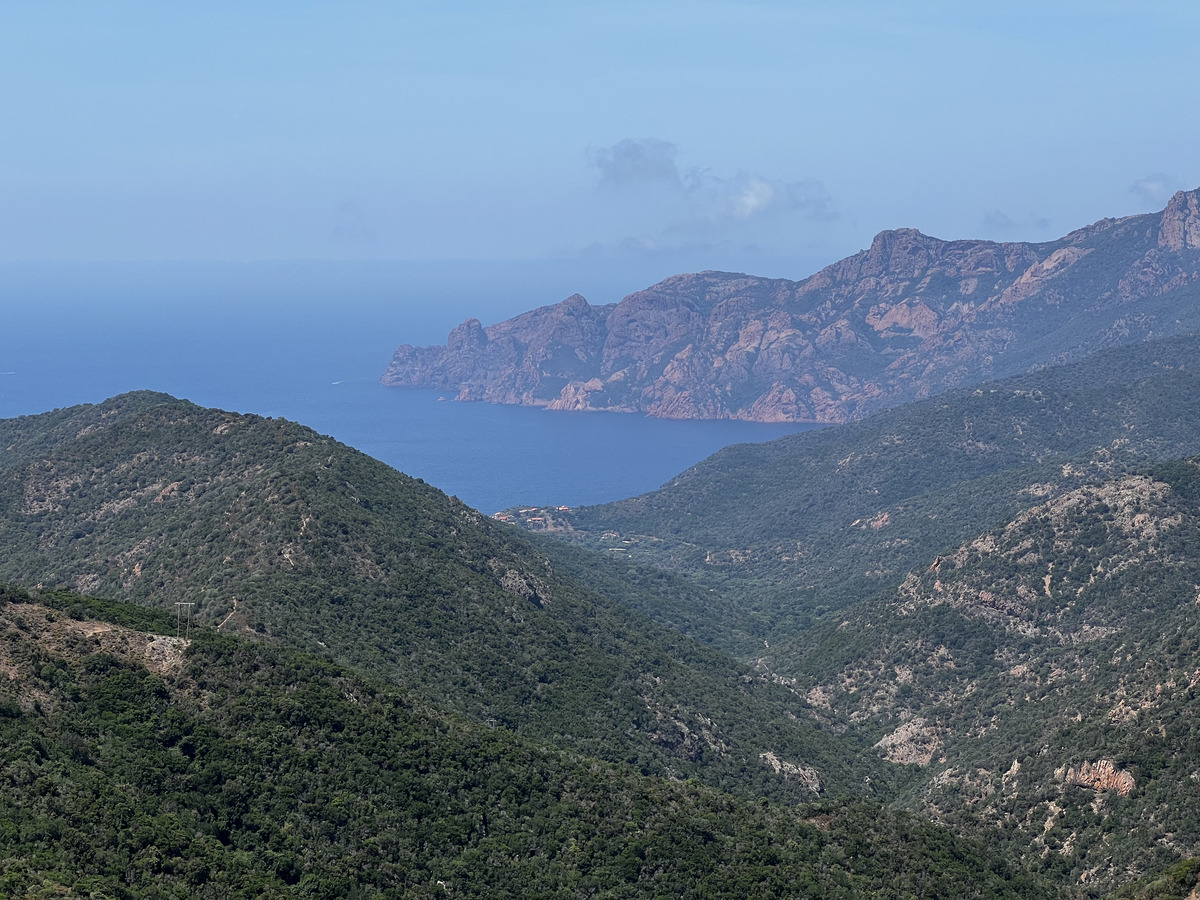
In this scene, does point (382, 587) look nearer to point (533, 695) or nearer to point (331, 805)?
point (533, 695)

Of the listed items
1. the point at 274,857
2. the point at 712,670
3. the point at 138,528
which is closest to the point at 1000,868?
the point at 274,857

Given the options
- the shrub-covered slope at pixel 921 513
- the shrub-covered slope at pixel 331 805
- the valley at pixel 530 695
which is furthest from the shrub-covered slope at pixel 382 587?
the shrub-covered slope at pixel 921 513

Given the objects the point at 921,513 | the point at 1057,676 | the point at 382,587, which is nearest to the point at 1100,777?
the point at 1057,676

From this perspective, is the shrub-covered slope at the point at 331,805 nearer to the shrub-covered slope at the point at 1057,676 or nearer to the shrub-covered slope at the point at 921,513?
the shrub-covered slope at the point at 1057,676

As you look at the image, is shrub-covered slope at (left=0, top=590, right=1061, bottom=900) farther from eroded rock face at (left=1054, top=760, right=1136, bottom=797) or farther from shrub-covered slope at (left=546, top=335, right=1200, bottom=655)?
shrub-covered slope at (left=546, top=335, right=1200, bottom=655)

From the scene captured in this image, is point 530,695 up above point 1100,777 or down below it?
above

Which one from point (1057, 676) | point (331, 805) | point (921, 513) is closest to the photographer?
point (331, 805)

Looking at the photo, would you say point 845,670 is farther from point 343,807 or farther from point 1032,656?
point 343,807
